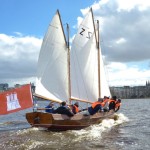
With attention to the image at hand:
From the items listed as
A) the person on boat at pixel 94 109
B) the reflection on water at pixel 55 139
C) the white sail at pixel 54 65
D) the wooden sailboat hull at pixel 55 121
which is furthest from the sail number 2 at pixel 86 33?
the reflection on water at pixel 55 139

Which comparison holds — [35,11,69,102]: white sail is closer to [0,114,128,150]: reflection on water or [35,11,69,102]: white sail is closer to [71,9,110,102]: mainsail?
[71,9,110,102]: mainsail

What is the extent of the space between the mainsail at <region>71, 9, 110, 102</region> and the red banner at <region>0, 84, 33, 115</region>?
486 inches

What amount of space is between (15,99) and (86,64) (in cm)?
1644

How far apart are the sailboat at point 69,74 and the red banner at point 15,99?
4.26 metres

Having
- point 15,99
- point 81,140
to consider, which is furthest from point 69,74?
point 15,99

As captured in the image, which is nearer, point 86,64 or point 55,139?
point 55,139

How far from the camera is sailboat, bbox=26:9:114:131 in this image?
87.1ft

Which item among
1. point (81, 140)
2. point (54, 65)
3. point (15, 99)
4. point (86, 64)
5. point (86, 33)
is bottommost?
point (81, 140)

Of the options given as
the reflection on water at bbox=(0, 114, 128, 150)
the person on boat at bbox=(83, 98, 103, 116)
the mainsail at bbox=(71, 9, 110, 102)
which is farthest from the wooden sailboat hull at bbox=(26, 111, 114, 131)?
the mainsail at bbox=(71, 9, 110, 102)

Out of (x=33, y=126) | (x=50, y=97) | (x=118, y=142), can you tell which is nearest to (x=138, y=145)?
(x=118, y=142)

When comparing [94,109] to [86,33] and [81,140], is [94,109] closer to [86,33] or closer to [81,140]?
[81,140]

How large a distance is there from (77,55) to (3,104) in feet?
53.2

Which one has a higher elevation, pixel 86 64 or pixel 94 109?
pixel 86 64

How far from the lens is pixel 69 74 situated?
32.0 meters
